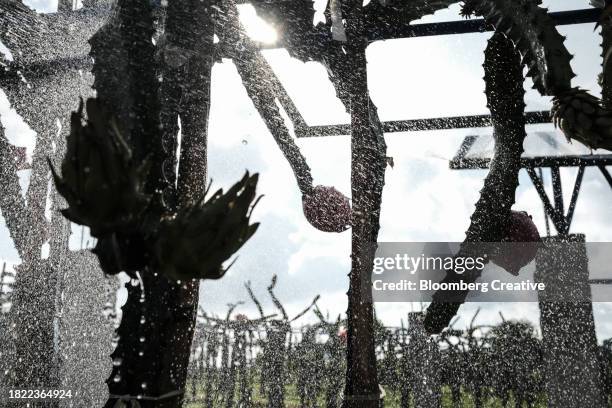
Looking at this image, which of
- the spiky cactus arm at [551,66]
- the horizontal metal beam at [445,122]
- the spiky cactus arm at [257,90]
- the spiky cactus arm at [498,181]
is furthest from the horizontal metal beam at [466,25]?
the spiky cactus arm at [551,66]

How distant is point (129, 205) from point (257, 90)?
7.90 ft

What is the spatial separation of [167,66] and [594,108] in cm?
93

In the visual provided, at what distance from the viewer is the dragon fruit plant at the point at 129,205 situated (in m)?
0.69

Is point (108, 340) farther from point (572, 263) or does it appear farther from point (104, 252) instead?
point (104, 252)

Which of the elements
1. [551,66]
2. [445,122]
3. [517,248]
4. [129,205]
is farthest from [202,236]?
[445,122]

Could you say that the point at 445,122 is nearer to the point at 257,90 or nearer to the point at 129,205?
the point at 257,90

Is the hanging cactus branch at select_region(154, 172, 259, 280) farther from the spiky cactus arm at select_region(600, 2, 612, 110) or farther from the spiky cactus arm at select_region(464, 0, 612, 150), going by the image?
the spiky cactus arm at select_region(600, 2, 612, 110)

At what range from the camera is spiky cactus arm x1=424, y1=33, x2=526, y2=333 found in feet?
3.83

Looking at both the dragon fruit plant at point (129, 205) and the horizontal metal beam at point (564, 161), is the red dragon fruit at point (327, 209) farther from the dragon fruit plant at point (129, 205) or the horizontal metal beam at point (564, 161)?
the horizontal metal beam at point (564, 161)

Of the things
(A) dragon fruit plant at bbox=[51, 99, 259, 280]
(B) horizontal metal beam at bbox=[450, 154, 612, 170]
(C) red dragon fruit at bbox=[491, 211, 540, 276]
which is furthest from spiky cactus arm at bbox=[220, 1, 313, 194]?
(B) horizontal metal beam at bbox=[450, 154, 612, 170]

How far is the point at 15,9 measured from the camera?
4.75 m

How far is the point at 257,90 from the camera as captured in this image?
3027mm

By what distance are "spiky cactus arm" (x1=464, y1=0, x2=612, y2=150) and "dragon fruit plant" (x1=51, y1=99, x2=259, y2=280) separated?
0.53m

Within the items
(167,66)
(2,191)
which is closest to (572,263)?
(167,66)
